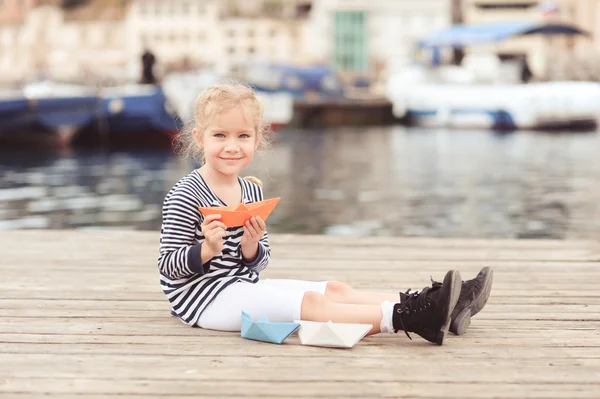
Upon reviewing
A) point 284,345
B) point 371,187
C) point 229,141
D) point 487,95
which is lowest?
point 371,187

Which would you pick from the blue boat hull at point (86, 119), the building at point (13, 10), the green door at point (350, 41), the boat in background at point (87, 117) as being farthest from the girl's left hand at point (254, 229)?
the building at point (13, 10)

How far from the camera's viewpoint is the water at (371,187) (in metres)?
10.3

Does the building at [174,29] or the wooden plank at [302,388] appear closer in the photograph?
the wooden plank at [302,388]

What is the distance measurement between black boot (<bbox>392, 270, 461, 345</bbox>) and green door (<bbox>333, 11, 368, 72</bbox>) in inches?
1765

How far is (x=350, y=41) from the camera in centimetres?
4741

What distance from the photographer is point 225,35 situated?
53375mm

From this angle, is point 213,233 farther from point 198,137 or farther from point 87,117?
point 87,117

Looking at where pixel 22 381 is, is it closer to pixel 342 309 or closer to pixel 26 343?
pixel 26 343

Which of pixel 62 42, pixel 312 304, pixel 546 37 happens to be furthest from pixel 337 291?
pixel 62 42

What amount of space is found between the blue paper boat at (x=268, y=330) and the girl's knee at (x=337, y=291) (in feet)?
0.88

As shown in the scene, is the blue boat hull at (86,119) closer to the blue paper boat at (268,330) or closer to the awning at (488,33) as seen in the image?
the awning at (488,33)

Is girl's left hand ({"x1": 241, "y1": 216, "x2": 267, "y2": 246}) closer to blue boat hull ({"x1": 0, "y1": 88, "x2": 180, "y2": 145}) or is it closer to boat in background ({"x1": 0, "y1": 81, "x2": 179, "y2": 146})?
boat in background ({"x1": 0, "y1": 81, "x2": 179, "y2": 146})

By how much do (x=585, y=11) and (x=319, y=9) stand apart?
12.4 metres

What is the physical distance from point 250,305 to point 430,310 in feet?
1.82
